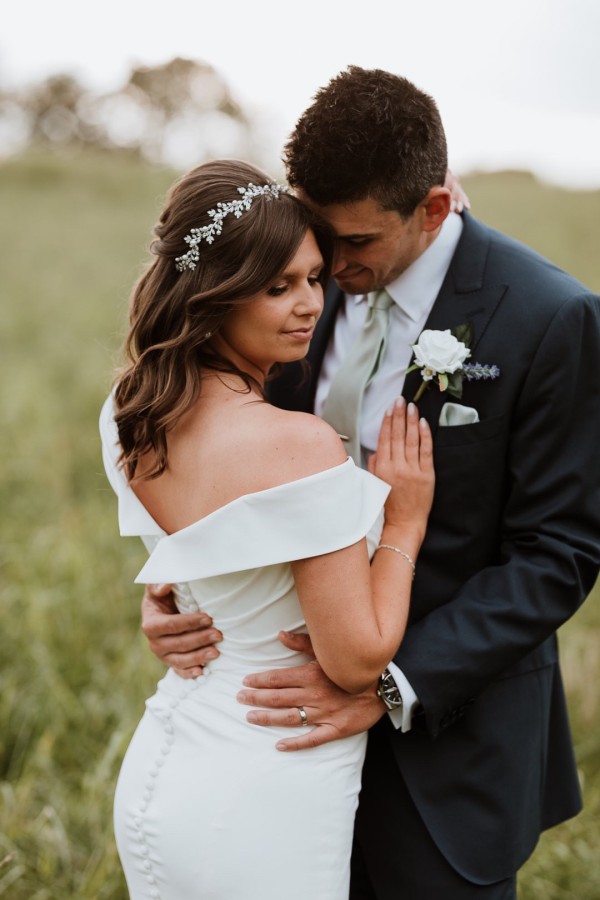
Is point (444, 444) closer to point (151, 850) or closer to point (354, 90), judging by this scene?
point (354, 90)

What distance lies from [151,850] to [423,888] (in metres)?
0.70

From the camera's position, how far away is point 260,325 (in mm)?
1928

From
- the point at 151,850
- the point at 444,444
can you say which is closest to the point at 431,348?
the point at 444,444

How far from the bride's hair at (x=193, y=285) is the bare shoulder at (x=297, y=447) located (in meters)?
0.21

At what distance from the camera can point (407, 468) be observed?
2.06 metres

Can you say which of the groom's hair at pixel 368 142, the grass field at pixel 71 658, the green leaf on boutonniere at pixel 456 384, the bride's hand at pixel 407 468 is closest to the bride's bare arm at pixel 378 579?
the bride's hand at pixel 407 468

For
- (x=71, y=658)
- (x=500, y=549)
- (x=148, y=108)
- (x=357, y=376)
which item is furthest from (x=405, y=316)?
(x=148, y=108)

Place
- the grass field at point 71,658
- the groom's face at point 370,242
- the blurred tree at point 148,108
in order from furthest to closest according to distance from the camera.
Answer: the blurred tree at point 148,108, the grass field at point 71,658, the groom's face at point 370,242

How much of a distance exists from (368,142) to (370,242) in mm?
258

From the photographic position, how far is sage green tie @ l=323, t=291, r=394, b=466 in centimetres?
225

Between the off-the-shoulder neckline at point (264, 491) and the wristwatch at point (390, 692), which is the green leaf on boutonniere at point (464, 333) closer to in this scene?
the off-the-shoulder neckline at point (264, 491)

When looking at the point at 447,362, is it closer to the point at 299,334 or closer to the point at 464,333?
the point at 464,333

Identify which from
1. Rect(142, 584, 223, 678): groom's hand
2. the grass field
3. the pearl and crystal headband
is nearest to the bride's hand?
Rect(142, 584, 223, 678): groom's hand

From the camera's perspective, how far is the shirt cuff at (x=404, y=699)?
1.98m
